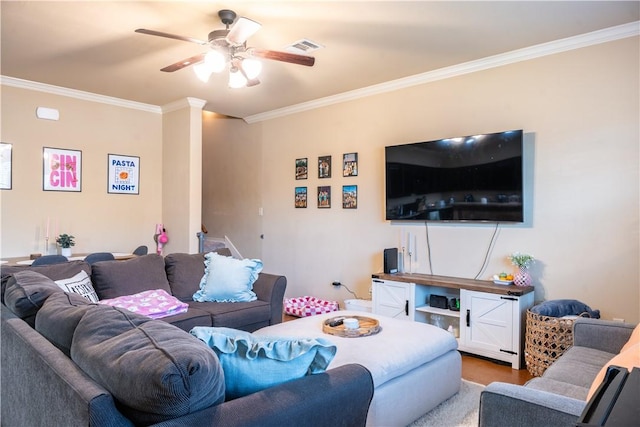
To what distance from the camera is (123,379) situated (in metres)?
1.07

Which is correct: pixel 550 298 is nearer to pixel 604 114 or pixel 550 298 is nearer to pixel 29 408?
pixel 604 114

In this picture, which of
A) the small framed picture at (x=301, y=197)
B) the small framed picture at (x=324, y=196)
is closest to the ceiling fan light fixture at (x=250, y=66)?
the small framed picture at (x=324, y=196)

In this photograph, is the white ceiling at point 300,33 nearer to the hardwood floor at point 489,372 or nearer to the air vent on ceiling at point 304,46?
the air vent on ceiling at point 304,46

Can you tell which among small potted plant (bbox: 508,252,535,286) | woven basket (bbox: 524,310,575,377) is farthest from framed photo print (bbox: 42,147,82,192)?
woven basket (bbox: 524,310,575,377)

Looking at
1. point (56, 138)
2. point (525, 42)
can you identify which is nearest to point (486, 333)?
point (525, 42)

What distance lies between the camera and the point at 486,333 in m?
3.47

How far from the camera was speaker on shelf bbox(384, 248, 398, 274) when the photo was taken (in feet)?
13.8

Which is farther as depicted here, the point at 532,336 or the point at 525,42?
the point at 525,42

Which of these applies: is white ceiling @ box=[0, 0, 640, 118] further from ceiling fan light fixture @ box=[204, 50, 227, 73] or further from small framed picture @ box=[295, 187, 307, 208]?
small framed picture @ box=[295, 187, 307, 208]

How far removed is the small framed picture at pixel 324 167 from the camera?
5074 millimetres

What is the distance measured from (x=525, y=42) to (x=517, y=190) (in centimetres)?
119

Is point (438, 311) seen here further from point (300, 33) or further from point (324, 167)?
point (300, 33)

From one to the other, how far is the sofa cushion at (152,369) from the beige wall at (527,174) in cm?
318

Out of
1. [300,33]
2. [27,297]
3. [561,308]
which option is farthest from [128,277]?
[561,308]
